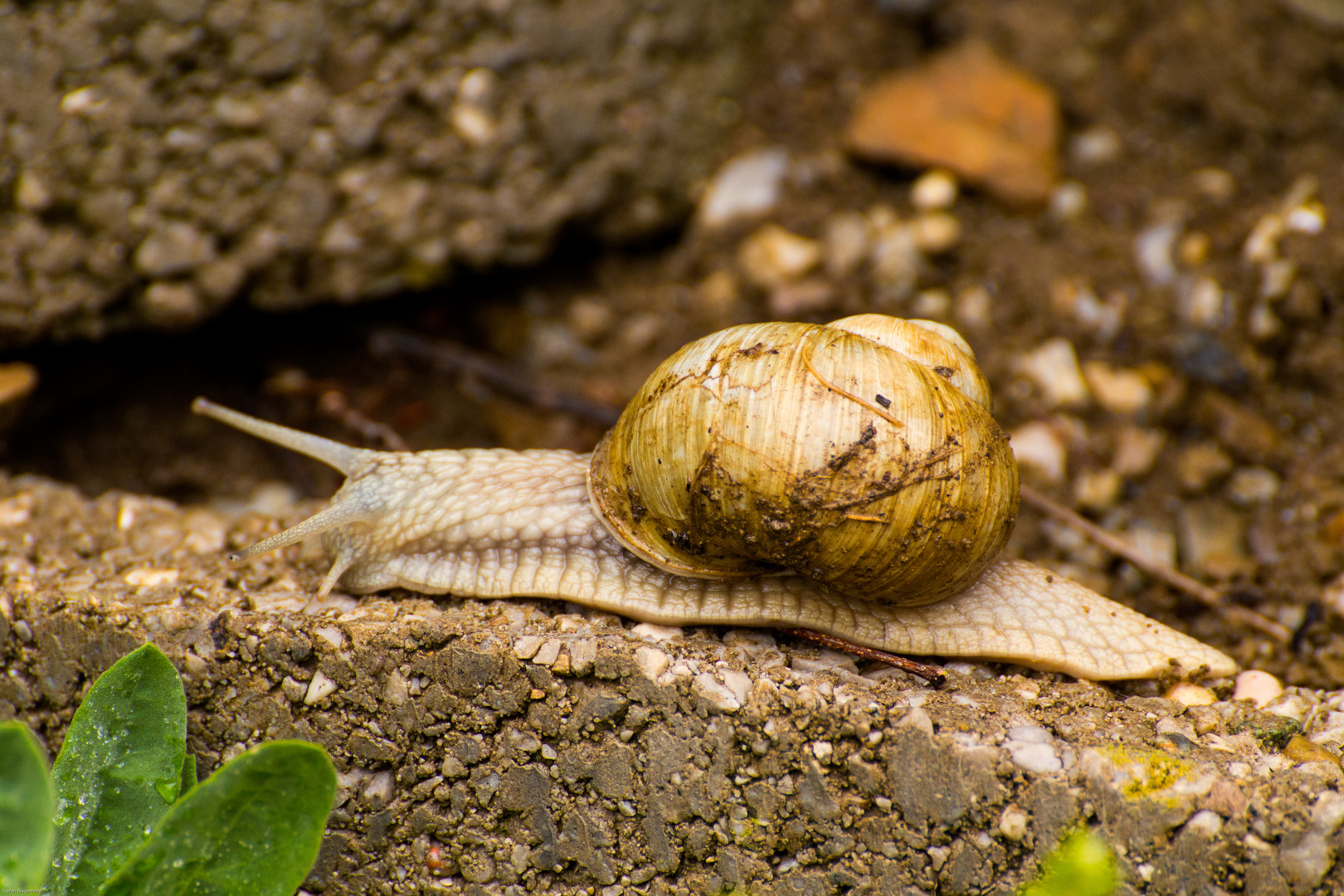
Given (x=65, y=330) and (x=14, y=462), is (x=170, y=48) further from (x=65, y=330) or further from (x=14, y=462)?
(x=14, y=462)

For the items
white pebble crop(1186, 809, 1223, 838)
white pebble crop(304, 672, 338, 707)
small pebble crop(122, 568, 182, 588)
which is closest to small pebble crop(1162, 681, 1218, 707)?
white pebble crop(1186, 809, 1223, 838)

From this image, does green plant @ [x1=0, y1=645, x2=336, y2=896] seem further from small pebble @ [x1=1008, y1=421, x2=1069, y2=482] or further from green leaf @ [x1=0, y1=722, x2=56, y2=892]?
small pebble @ [x1=1008, y1=421, x2=1069, y2=482]

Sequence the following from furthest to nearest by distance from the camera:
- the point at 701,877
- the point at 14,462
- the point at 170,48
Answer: the point at 14,462 < the point at 170,48 < the point at 701,877

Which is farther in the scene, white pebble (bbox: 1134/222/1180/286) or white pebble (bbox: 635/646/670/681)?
white pebble (bbox: 1134/222/1180/286)

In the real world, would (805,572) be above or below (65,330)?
below

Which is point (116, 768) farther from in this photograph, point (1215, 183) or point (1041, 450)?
point (1215, 183)

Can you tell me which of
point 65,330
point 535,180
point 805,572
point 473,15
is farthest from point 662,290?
point 65,330

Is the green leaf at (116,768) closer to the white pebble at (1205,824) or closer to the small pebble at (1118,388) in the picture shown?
the white pebble at (1205,824)
